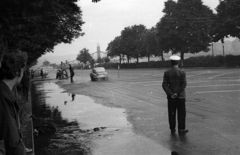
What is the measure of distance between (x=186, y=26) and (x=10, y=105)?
46.0 meters

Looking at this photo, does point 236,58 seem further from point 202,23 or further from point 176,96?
point 176,96

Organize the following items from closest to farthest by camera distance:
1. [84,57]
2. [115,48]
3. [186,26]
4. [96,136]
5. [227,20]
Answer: [96,136] → [227,20] → [186,26] → [115,48] → [84,57]

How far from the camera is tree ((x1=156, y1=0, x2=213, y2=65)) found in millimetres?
45531

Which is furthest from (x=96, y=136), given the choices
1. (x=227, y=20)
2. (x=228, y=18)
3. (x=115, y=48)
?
(x=115, y=48)

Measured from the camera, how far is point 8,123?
2.15 metres

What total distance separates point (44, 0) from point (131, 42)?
70.1 metres

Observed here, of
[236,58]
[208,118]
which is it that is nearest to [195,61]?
[236,58]

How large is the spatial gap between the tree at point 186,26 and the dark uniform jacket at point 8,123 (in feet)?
147

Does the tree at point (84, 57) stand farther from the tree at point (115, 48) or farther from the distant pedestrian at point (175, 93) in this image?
the distant pedestrian at point (175, 93)

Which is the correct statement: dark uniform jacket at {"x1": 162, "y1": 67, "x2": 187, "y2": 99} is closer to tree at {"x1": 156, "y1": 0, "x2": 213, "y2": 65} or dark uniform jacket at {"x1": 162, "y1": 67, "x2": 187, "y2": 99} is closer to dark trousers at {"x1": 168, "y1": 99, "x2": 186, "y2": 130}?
dark trousers at {"x1": 168, "y1": 99, "x2": 186, "y2": 130}

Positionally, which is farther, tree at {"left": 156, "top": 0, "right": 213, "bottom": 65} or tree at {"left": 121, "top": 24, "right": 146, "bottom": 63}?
tree at {"left": 121, "top": 24, "right": 146, "bottom": 63}

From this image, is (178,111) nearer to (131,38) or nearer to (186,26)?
(186,26)

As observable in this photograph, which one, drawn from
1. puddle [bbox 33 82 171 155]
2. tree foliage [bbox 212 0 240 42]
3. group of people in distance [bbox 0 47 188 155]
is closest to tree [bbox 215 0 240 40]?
tree foliage [bbox 212 0 240 42]

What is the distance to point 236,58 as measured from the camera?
36812mm
